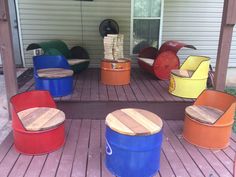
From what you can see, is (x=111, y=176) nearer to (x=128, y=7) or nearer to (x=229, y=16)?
(x=229, y=16)

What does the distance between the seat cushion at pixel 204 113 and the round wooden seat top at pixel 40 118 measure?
1393 mm

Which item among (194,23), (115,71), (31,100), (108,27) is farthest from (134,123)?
(194,23)

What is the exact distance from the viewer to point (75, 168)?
2240mm

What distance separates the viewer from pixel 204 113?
274cm

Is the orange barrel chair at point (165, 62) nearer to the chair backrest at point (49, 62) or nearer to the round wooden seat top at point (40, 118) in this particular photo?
the chair backrest at point (49, 62)

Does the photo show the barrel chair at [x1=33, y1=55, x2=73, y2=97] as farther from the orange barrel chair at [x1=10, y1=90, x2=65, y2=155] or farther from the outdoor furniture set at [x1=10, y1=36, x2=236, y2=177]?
the orange barrel chair at [x1=10, y1=90, x2=65, y2=155]

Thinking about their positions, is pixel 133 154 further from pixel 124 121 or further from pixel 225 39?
pixel 225 39

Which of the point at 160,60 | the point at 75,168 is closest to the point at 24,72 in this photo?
the point at 160,60

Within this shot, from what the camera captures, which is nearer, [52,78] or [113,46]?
[52,78]

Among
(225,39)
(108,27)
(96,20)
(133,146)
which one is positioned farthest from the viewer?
(96,20)

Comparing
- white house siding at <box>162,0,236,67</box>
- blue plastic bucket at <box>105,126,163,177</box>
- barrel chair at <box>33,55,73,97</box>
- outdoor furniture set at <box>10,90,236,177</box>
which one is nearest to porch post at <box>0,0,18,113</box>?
barrel chair at <box>33,55,73,97</box>

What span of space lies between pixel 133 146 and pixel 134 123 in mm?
218

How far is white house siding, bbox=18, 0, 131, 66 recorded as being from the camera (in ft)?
16.4

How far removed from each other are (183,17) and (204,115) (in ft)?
10.6
